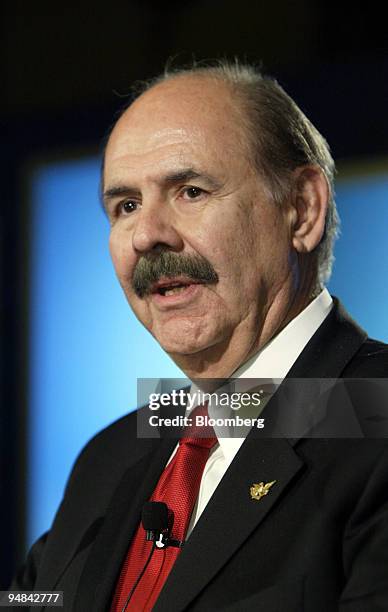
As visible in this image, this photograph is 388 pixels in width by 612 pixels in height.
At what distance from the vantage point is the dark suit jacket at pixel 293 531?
4.40 ft

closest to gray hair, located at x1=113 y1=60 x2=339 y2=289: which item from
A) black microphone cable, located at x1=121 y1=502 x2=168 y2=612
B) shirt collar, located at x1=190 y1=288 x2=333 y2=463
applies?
shirt collar, located at x1=190 y1=288 x2=333 y2=463

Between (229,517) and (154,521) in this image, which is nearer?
(229,517)

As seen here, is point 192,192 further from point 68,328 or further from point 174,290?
point 68,328

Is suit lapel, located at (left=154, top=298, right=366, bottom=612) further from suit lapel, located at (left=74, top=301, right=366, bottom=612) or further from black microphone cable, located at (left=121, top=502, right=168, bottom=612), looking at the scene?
black microphone cable, located at (left=121, top=502, right=168, bottom=612)

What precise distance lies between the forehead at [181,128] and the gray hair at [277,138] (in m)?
0.03

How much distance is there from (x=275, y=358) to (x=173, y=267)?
261mm

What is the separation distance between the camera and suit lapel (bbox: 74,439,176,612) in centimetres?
161

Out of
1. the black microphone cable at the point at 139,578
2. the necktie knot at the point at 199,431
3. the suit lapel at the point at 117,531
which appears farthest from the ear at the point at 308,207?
the black microphone cable at the point at 139,578

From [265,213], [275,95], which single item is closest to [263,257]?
[265,213]

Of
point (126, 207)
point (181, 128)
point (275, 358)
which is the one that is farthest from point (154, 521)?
point (181, 128)

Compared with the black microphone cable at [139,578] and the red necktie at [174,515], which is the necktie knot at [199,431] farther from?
the black microphone cable at [139,578]

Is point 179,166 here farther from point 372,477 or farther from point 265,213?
point 372,477

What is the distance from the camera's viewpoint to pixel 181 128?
1.73m

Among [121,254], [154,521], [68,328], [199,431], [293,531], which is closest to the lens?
[293,531]
